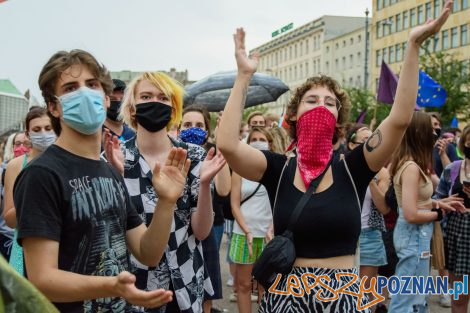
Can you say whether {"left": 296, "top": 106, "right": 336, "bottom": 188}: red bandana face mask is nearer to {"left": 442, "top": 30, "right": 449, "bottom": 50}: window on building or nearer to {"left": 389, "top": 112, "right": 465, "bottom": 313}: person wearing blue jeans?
{"left": 389, "top": 112, "right": 465, "bottom": 313}: person wearing blue jeans

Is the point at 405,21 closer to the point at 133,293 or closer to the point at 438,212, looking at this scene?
the point at 438,212

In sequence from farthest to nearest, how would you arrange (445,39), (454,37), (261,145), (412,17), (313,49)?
1. (313,49)
2. (412,17)
3. (445,39)
4. (454,37)
5. (261,145)

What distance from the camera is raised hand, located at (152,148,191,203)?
8.48 feet

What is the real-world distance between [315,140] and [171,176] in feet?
3.24

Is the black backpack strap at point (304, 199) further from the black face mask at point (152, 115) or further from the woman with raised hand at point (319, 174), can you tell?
Answer: the black face mask at point (152, 115)

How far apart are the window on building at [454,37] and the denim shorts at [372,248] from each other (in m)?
57.6

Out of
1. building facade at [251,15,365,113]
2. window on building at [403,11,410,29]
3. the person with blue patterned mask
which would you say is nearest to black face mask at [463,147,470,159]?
the person with blue patterned mask

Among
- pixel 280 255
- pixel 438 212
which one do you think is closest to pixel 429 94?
pixel 438 212

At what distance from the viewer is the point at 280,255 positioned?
300cm

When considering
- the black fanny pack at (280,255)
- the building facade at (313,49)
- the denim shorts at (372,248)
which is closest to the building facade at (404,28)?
the building facade at (313,49)

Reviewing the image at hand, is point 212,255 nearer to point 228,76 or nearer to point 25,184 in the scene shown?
point 25,184

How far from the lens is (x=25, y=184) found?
2258 millimetres

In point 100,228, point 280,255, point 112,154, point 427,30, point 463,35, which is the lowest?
point 280,255

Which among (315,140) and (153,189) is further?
(153,189)
